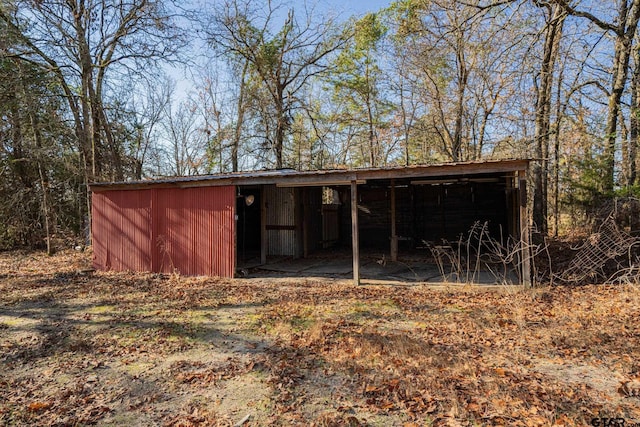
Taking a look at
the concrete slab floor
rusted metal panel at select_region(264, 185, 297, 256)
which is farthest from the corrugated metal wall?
rusted metal panel at select_region(264, 185, 297, 256)

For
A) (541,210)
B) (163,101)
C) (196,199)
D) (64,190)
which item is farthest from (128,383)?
(163,101)

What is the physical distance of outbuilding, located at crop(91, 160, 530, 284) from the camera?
7.97 metres

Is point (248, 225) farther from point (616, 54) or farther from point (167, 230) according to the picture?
point (616, 54)

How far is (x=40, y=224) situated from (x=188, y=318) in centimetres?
1231

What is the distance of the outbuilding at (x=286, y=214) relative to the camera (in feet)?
26.1

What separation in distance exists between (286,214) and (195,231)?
3312mm

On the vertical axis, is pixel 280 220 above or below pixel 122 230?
above

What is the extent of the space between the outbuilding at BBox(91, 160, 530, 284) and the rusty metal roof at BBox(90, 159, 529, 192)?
0.07ft

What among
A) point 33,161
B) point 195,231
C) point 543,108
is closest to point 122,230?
point 195,231

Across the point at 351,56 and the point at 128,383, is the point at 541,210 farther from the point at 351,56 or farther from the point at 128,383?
the point at 351,56

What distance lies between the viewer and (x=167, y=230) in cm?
932

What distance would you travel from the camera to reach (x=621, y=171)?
1020 cm

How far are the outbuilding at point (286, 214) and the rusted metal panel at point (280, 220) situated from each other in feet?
0.10

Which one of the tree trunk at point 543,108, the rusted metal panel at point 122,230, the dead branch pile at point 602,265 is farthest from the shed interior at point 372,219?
the rusted metal panel at point 122,230
